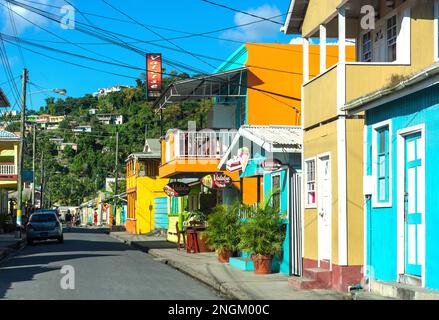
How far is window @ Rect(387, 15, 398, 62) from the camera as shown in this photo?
15.3m

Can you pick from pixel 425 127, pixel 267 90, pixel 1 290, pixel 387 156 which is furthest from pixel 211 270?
pixel 267 90

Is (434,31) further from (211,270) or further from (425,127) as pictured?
(211,270)

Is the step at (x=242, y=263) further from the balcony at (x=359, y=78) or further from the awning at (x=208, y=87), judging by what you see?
the awning at (x=208, y=87)

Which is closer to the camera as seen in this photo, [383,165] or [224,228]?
[383,165]

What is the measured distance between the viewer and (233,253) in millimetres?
22266

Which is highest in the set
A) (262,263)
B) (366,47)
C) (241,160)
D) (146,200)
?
(366,47)

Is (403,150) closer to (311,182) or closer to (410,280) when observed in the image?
(410,280)

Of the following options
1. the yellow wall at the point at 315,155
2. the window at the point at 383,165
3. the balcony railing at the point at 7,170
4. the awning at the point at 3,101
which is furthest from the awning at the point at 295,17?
the balcony railing at the point at 7,170

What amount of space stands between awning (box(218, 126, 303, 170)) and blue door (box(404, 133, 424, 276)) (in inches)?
247

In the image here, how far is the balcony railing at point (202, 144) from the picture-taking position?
100 ft

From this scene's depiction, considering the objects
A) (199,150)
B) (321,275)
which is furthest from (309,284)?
(199,150)

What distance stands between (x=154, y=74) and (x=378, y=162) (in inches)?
806

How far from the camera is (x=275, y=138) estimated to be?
19812mm

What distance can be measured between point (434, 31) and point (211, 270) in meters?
8.84
